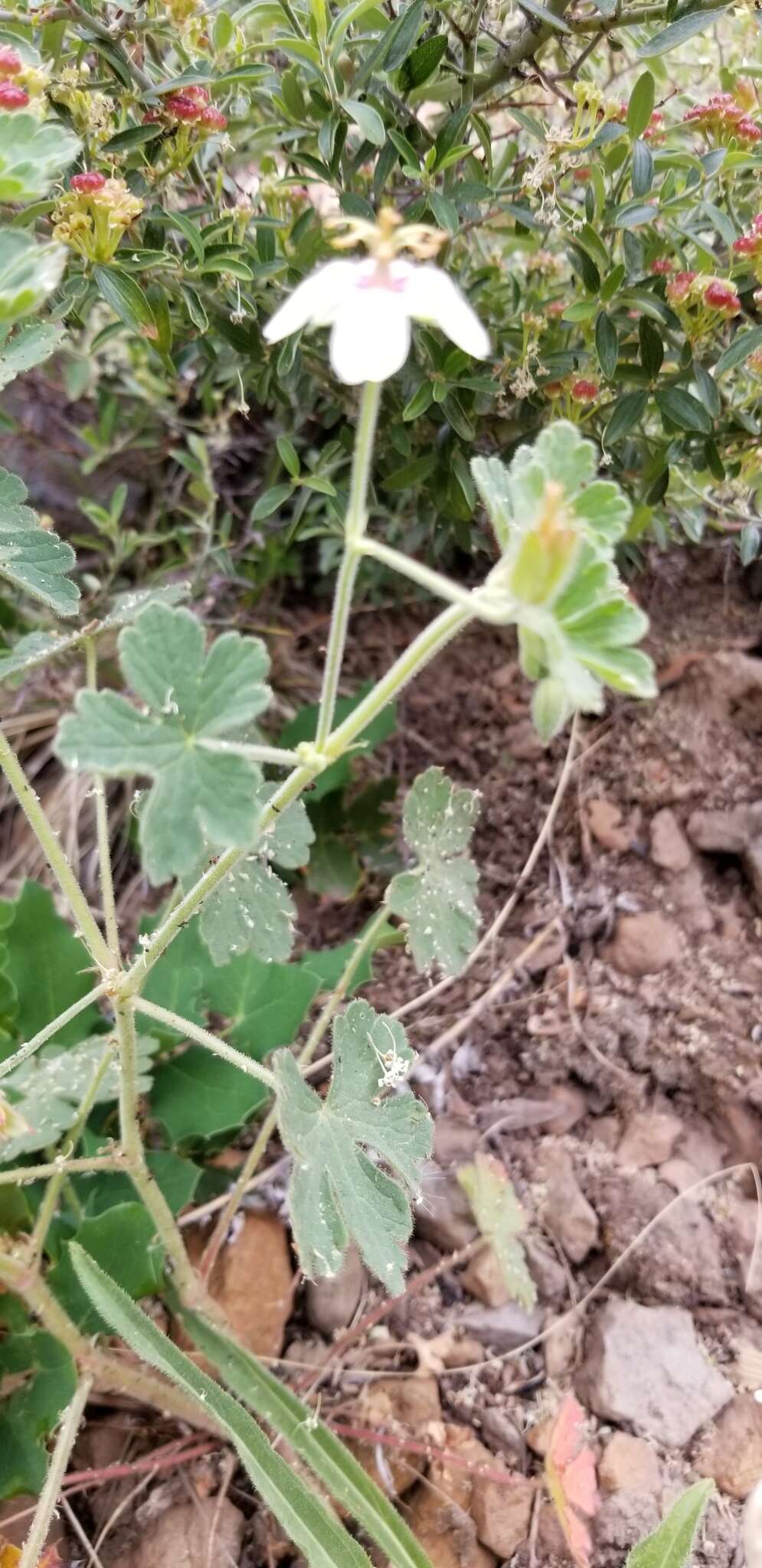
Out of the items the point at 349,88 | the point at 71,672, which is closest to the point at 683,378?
the point at 349,88

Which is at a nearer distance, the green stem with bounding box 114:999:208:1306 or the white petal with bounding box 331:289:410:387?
the white petal with bounding box 331:289:410:387

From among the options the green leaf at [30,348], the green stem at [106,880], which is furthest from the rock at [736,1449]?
the green leaf at [30,348]

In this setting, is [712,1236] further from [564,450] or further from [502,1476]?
[564,450]

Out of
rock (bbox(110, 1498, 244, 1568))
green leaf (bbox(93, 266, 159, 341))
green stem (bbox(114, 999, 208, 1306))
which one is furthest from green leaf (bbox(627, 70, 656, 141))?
rock (bbox(110, 1498, 244, 1568))

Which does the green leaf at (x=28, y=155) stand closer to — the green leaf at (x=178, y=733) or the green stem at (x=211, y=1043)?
the green leaf at (x=178, y=733)

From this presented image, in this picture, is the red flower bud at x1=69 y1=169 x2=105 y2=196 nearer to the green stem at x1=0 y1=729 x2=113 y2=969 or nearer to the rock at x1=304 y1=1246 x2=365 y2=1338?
the green stem at x1=0 y1=729 x2=113 y2=969

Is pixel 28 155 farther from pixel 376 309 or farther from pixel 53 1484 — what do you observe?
pixel 53 1484

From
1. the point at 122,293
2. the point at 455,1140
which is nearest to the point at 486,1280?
the point at 455,1140
